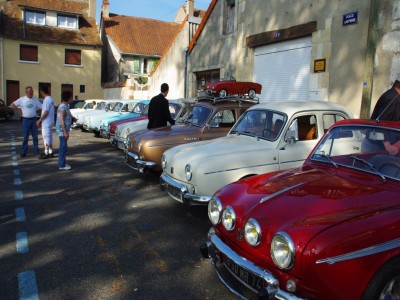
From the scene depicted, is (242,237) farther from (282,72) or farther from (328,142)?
(282,72)

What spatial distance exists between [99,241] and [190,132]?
3.19m

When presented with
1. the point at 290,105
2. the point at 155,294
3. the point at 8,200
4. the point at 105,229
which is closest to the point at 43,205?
the point at 8,200

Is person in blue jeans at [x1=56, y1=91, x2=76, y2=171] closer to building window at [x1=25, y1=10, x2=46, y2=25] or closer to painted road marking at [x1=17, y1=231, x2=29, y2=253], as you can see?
painted road marking at [x1=17, y1=231, x2=29, y2=253]

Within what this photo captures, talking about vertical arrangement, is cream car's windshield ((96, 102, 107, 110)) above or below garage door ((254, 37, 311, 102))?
below

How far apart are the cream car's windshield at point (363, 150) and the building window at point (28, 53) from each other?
104ft

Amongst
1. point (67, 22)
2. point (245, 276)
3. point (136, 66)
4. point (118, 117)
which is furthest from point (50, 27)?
point (245, 276)

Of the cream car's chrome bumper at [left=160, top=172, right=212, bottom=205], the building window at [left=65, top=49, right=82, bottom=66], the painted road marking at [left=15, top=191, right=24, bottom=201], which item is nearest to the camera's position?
the cream car's chrome bumper at [left=160, top=172, right=212, bottom=205]

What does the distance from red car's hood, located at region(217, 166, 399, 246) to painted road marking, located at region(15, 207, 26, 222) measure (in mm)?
3223

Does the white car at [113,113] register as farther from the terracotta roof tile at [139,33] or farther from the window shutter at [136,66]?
the terracotta roof tile at [139,33]

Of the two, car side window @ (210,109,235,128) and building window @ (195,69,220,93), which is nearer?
car side window @ (210,109,235,128)

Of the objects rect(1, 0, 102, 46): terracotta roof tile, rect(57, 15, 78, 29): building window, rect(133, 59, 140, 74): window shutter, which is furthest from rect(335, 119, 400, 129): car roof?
rect(57, 15, 78, 29): building window

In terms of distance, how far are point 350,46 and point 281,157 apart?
5.79m

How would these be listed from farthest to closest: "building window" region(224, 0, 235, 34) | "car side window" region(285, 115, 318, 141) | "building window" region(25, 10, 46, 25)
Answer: "building window" region(25, 10, 46, 25)
"building window" region(224, 0, 235, 34)
"car side window" region(285, 115, 318, 141)

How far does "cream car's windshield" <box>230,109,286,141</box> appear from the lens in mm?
5500
